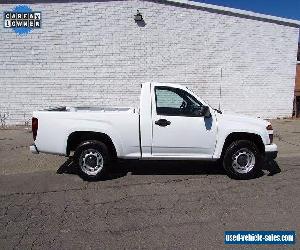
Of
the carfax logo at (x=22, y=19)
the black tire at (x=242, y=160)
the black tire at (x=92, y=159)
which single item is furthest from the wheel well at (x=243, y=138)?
the carfax logo at (x=22, y=19)

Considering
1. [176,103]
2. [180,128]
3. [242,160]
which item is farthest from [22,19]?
[242,160]

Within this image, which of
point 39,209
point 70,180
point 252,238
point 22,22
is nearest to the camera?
point 252,238

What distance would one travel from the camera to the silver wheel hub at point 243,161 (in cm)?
712

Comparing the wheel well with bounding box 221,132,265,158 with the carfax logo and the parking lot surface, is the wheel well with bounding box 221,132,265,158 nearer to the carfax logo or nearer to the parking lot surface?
the parking lot surface

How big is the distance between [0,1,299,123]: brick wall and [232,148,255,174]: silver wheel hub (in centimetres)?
749

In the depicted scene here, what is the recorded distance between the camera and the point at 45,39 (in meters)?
13.5

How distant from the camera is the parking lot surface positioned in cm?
458

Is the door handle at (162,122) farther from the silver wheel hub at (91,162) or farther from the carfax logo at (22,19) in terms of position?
the carfax logo at (22,19)

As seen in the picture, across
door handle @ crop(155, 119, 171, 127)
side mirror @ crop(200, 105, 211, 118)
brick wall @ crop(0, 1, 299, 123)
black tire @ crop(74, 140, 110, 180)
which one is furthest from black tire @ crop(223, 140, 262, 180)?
brick wall @ crop(0, 1, 299, 123)

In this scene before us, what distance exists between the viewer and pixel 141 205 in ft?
18.8

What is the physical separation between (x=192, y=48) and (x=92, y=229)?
10832 millimetres

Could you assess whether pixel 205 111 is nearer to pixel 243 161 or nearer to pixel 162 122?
pixel 162 122

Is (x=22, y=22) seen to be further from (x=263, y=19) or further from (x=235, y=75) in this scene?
(x=263, y=19)

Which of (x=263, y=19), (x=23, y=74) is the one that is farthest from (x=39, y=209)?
(x=263, y=19)
